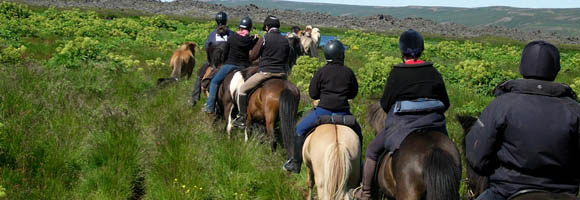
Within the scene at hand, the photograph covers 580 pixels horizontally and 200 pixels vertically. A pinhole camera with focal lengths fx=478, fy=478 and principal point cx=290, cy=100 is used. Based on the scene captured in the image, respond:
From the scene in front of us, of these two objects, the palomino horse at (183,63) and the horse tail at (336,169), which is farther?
the palomino horse at (183,63)

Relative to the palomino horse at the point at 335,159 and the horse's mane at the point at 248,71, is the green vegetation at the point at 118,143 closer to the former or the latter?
the palomino horse at the point at 335,159

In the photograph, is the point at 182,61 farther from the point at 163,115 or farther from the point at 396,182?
the point at 396,182

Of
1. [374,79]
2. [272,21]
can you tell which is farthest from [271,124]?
[374,79]

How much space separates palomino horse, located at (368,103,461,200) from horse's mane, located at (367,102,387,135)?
108 centimetres

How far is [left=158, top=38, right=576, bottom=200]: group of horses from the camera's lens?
427 centimetres

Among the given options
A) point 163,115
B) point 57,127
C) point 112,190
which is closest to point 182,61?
point 163,115

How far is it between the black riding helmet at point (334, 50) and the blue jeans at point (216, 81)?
3.94 metres

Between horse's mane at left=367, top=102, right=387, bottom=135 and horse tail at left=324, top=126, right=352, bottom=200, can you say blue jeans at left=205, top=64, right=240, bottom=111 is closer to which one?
horse's mane at left=367, top=102, right=387, bottom=135

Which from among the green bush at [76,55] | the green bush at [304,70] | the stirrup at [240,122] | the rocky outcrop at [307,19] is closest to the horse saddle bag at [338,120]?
the stirrup at [240,122]

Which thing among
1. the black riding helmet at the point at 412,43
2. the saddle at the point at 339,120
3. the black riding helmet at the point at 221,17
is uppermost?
the black riding helmet at the point at 412,43

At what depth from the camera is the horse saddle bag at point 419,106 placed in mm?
4809

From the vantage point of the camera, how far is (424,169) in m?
4.35

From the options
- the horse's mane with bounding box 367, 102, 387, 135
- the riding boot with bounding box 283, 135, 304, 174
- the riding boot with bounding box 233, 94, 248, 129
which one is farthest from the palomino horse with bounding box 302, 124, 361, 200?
the riding boot with bounding box 233, 94, 248, 129

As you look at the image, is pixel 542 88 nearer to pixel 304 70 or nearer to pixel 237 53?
pixel 237 53
